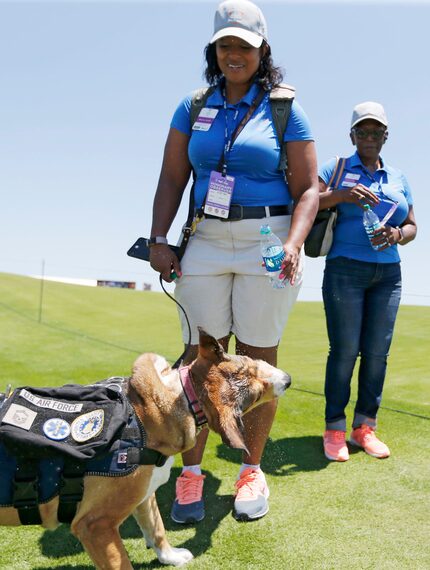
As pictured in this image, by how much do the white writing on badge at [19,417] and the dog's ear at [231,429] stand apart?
0.91 meters

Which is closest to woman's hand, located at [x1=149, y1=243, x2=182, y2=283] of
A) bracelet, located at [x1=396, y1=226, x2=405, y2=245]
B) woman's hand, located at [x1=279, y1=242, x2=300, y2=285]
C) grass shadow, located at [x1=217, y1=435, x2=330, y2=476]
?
woman's hand, located at [x1=279, y1=242, x2=300, y2=285]

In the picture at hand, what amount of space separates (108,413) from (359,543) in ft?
5.70

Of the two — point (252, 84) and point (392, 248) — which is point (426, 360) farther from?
point (252, 84)

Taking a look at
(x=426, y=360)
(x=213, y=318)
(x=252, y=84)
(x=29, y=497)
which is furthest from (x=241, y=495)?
(x=426, y=360)

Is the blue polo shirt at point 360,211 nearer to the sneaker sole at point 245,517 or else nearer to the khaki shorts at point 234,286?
the khaki shorts at point 234,286

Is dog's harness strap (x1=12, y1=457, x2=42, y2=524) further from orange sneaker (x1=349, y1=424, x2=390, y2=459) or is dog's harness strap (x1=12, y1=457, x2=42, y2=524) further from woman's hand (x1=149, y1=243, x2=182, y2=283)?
orange sneaker (x1=349, y1=424, x2=390, y2=459)

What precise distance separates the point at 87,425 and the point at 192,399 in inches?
20.6

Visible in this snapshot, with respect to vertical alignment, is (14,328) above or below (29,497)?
below

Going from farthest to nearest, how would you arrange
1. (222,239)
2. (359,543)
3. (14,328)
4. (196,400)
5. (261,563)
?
(14,328) < (222,239) < (359,543) < (261,563) < (196,400)

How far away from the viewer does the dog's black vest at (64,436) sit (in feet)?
8.51

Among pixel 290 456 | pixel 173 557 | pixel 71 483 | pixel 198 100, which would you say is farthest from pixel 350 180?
pixel 71 483

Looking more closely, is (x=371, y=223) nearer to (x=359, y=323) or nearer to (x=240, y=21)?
(x=359, y=323)

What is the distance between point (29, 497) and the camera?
8.61 feet

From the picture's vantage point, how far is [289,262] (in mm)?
3418
